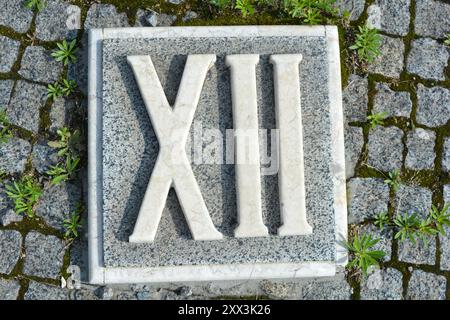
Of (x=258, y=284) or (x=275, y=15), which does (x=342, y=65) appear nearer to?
(x=275, y=15)

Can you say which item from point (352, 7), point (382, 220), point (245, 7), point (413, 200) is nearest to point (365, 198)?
point (382, 220)

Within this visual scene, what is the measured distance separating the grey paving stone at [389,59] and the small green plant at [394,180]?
59 cm

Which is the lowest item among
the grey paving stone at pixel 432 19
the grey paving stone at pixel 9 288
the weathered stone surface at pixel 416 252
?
the grey paving stone at pixel 9 288

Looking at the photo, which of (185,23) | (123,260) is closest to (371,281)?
(123,260)

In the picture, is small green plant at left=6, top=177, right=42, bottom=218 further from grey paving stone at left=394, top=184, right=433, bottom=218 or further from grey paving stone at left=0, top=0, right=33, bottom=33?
grey paving stone at left=394, top=184, right=433, bottom=218

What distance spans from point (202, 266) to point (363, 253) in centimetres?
92

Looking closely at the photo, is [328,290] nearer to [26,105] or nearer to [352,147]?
[352,147]

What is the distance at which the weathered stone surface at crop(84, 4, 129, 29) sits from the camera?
3.17 metres

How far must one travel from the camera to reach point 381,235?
3.15 metres

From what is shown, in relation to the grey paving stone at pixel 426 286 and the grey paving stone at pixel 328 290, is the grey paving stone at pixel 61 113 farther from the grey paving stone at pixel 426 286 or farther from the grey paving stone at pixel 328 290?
the grey paving stone at pixel 426 286

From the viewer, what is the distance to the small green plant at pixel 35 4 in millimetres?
3164

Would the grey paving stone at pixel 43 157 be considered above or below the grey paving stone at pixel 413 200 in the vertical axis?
above

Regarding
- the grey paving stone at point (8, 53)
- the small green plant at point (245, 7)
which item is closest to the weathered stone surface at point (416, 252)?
the small green plant at point (245, 7)

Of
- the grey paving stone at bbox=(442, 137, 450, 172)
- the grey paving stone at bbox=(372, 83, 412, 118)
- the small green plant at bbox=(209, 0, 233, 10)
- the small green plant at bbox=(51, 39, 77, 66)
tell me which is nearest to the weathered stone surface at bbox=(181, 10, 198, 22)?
the small green plant at bbox=(209, 0, 233, 10)
